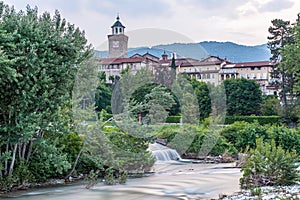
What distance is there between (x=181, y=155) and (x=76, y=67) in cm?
948

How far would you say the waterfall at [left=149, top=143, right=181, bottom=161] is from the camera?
1782cm

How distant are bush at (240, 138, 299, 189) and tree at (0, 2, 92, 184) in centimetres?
507

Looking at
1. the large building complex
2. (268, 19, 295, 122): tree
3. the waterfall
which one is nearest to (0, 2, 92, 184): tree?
the large building complex

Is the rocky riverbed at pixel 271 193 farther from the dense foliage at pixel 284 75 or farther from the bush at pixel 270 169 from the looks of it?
the dense foliage at pixel 284 75

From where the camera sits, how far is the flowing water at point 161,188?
10430mm

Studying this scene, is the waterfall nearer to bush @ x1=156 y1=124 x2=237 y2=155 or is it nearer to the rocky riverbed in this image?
bush @ x1=156 y1=124 x2=237 y2=155

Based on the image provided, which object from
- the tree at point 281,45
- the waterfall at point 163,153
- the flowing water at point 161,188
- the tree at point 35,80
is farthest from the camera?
the tree at point 281,45

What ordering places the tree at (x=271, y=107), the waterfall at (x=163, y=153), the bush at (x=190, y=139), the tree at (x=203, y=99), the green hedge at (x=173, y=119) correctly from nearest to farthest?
the waterfall at (x=163, y=153), the green hedge at (x=173, y=119), the bush at (x=190, y=139), the tree at (x=203, y=99), the tree at (x=271, y=107)

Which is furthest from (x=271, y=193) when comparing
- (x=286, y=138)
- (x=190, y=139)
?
(x=286, y=138)

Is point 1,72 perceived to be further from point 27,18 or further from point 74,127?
point 74,127

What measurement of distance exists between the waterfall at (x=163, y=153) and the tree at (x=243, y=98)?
21209 mm

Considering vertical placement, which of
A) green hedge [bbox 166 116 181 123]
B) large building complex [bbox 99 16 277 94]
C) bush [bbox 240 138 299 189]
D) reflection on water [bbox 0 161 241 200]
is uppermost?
large building complex [bbox 99 16 277 94]

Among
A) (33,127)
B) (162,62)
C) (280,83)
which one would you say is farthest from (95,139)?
(280,83)

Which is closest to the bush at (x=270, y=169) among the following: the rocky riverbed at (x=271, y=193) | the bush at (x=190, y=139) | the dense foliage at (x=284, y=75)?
the rocky riverbed at (x=271, y=193)
